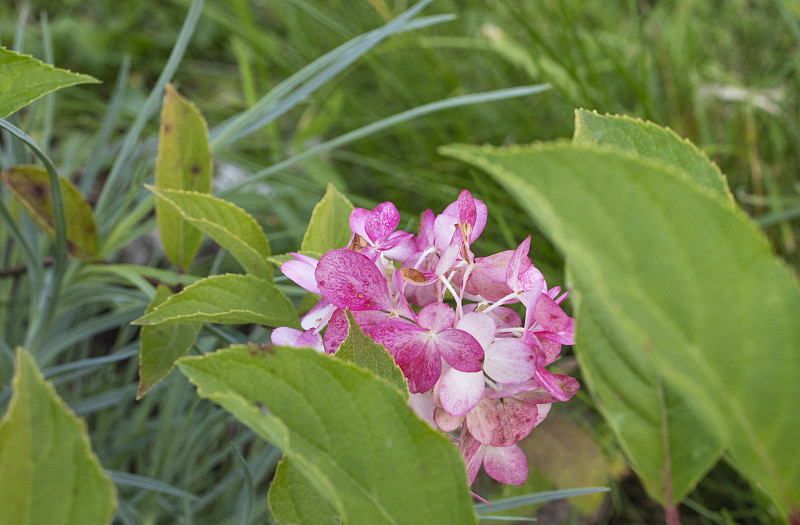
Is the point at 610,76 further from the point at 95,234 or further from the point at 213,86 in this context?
the point at 95,234

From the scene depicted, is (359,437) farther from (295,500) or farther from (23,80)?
(23,80)

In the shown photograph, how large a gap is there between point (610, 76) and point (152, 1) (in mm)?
1254

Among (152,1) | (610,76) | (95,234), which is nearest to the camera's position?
(95,234)

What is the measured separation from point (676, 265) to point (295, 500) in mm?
248

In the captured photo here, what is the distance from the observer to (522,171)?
208 mm

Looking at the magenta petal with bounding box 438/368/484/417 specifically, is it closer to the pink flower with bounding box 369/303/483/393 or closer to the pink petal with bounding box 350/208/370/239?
the pink flower with bounding box 369/303/483/393

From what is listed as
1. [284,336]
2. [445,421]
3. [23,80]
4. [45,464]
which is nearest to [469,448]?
[445,421]

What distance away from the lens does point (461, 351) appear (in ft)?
1.18

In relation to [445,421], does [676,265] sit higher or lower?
higher

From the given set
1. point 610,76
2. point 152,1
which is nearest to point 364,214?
point 610,76

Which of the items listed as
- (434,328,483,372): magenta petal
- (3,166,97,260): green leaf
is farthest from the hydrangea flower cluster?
(3,166,97,260): green leaf

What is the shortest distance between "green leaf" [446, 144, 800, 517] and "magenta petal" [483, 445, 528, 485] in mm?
210

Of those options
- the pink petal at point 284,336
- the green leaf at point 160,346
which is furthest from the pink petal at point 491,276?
the green leaf at point 160,346

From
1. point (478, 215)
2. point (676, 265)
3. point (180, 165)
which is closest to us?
point (676, 265)
